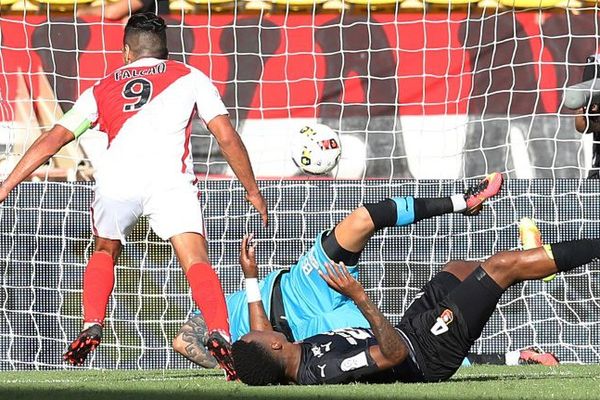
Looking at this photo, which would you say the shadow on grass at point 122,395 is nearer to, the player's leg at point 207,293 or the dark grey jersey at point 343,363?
the player's leg at point 207,293

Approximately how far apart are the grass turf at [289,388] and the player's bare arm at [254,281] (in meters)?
0.33

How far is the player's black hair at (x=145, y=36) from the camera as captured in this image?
616 centimetres

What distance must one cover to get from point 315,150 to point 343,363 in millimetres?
3299

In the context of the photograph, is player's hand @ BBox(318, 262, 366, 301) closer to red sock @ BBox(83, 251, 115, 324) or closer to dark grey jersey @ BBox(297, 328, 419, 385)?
dark grey jersey @ BBox(297, 328, 419, 385)

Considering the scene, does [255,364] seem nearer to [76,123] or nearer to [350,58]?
[76,123]

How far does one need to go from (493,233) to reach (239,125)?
3.45 meters

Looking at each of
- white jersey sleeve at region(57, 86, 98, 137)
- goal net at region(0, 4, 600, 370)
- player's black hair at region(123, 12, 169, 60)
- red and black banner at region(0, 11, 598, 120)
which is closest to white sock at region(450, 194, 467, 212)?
player's black hair at region(123, 12, 169, 60)

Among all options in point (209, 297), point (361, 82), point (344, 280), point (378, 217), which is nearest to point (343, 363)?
point (344, 280)

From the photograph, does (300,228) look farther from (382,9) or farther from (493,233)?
(382,9)

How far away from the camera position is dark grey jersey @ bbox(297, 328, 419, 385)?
559cm

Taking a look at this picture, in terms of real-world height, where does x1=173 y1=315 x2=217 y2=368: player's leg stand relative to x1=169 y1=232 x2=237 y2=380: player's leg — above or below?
below

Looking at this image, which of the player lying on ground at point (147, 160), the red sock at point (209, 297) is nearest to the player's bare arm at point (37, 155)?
the player lying on ground at point (147, 160)

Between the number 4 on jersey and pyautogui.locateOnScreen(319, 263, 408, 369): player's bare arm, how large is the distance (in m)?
1.24

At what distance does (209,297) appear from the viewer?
18.6ft
